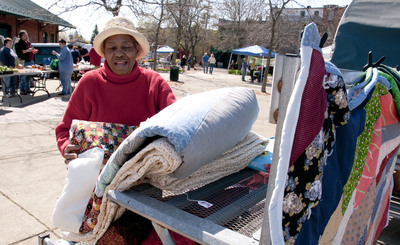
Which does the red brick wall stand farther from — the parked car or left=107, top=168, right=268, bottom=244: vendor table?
left=107, top=168, right=268, bottom=244: vendor table

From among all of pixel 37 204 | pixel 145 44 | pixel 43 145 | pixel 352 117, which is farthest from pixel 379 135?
pixel 43 145

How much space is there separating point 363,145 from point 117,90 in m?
1.52

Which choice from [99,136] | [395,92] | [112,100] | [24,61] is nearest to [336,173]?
[395,92]

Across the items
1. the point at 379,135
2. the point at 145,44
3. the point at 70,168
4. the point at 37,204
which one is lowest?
the point at 37,204

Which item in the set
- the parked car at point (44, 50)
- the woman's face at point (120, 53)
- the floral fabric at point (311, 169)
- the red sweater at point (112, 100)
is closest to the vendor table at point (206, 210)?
the floral fabric at point (311, 169)

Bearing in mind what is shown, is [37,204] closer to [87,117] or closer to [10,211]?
[10,211]

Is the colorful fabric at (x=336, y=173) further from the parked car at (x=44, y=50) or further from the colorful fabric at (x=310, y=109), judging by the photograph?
the parked car at (x=44, y=50)

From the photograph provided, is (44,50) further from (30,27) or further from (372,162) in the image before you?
(372,162)

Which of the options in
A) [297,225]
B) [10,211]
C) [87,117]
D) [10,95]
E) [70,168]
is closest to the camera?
[297,225]

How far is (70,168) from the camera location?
64.8 inches

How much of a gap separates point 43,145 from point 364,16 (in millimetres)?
5161

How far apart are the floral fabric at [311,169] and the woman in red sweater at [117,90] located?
133 centimetres

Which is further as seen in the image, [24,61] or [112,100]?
[24,61]

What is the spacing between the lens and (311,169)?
109 centimetres
